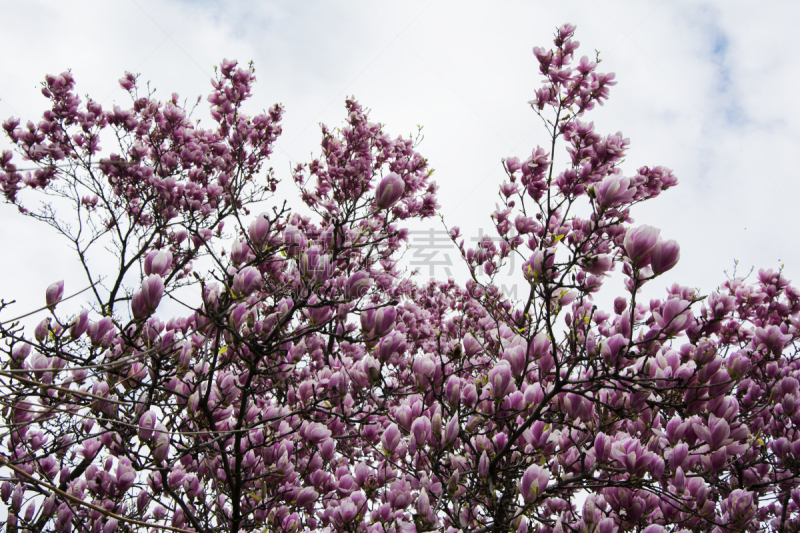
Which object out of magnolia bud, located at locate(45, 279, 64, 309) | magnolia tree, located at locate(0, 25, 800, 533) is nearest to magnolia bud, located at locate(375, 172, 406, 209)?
magnolia tree, located at locate(0, 25, 800, 533)

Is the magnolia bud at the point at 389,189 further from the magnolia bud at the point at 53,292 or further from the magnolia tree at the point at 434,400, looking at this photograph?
the magnolia bud at the point at 53,292

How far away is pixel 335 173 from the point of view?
535 cm

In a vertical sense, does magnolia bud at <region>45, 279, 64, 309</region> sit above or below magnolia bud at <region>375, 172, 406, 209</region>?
below

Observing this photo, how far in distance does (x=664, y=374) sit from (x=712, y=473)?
0.47 meters

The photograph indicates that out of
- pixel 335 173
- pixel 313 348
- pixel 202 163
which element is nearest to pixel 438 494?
pixel 313 348

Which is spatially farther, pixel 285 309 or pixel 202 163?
pixel 202 163

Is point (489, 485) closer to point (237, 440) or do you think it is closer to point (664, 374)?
point (664, 374)

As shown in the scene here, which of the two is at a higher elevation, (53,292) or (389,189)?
(389,189)

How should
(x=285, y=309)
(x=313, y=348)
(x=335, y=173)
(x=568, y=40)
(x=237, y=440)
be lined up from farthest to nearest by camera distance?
(x=335, y=173) < (x=313, y=348) < (x=568, y=40) < (x=285, y=309) < (x=237, y=440)

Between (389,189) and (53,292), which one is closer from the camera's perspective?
(389,189)

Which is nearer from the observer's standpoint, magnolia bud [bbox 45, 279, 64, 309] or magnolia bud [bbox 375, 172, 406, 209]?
magnolia bud [bbox 375, 172, 406, 209]

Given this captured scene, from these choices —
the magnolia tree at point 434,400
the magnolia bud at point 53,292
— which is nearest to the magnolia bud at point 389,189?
the magnolia tree at point 434,400

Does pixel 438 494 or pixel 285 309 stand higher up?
pixel 285 309

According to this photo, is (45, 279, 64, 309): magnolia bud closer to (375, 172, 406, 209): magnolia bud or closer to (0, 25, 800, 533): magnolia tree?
(0, 25, 800, 533): magnolia tree
